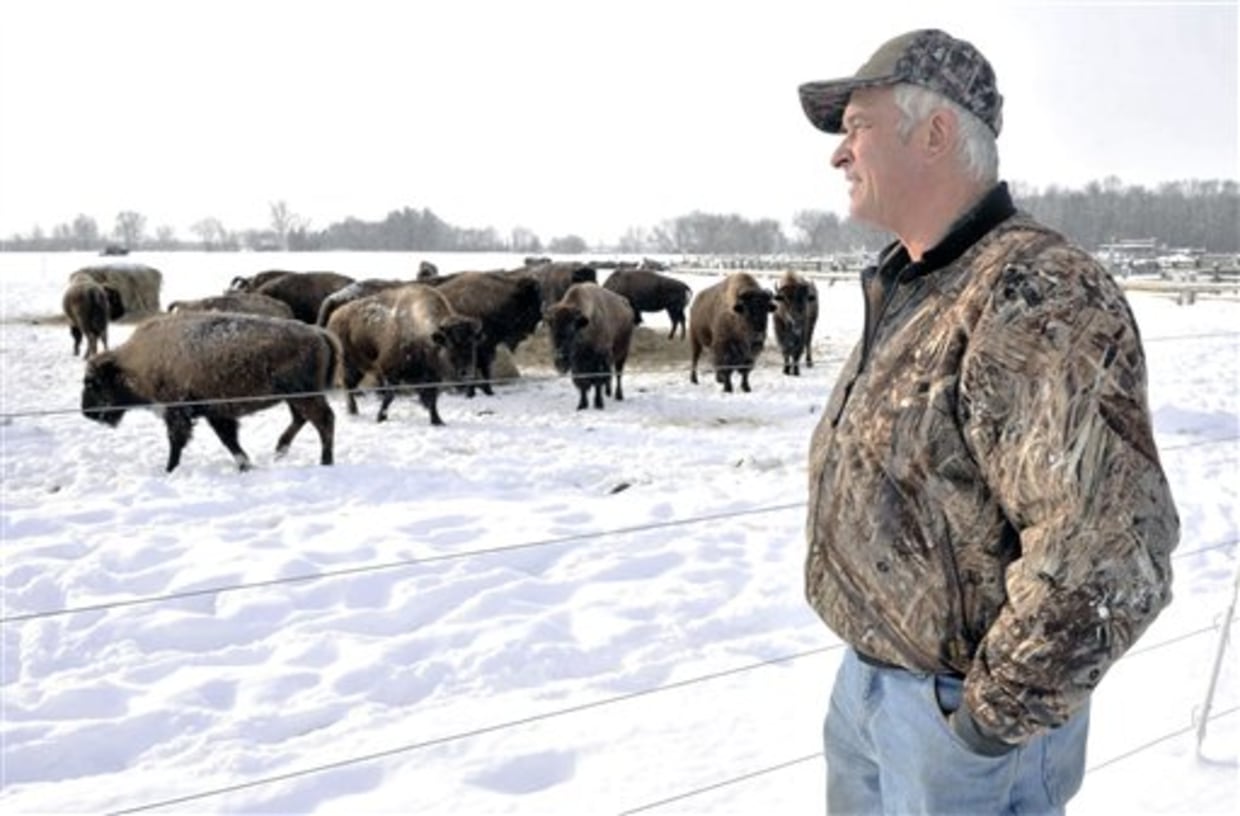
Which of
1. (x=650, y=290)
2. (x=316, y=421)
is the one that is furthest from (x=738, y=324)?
(x=650, y=290)

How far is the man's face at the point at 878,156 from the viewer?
1592 mm

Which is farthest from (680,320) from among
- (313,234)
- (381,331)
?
(313,234)

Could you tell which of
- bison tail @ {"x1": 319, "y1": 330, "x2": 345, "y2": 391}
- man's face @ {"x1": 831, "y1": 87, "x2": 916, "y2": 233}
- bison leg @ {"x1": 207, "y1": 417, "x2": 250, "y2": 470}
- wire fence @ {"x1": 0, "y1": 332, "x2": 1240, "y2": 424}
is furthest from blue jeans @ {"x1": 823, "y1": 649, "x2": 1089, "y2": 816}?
bison tail @ {"x1": 319, "y1": 330, "x2": 345, "y2": 391}

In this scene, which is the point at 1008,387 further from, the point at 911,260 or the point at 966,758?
the point at 966,758

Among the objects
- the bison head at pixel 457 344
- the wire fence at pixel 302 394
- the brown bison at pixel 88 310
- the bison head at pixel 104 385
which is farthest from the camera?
the brown bison at pixel 88 310

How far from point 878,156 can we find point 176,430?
29.7 feet

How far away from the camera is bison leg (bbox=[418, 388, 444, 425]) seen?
11.5 metres

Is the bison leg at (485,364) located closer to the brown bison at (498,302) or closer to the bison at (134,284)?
the brown bison at (498,302)

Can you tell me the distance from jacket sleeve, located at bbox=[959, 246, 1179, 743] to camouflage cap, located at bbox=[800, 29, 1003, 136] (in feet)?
1.06

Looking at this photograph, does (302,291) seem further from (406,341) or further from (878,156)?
(878,156)

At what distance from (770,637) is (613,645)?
2.51 ft

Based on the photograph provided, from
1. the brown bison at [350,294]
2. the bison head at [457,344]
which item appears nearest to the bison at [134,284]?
the brown bison at [350,294]

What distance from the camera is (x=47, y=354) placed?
65.2ft

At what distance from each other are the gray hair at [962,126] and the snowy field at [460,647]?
1718 mm
